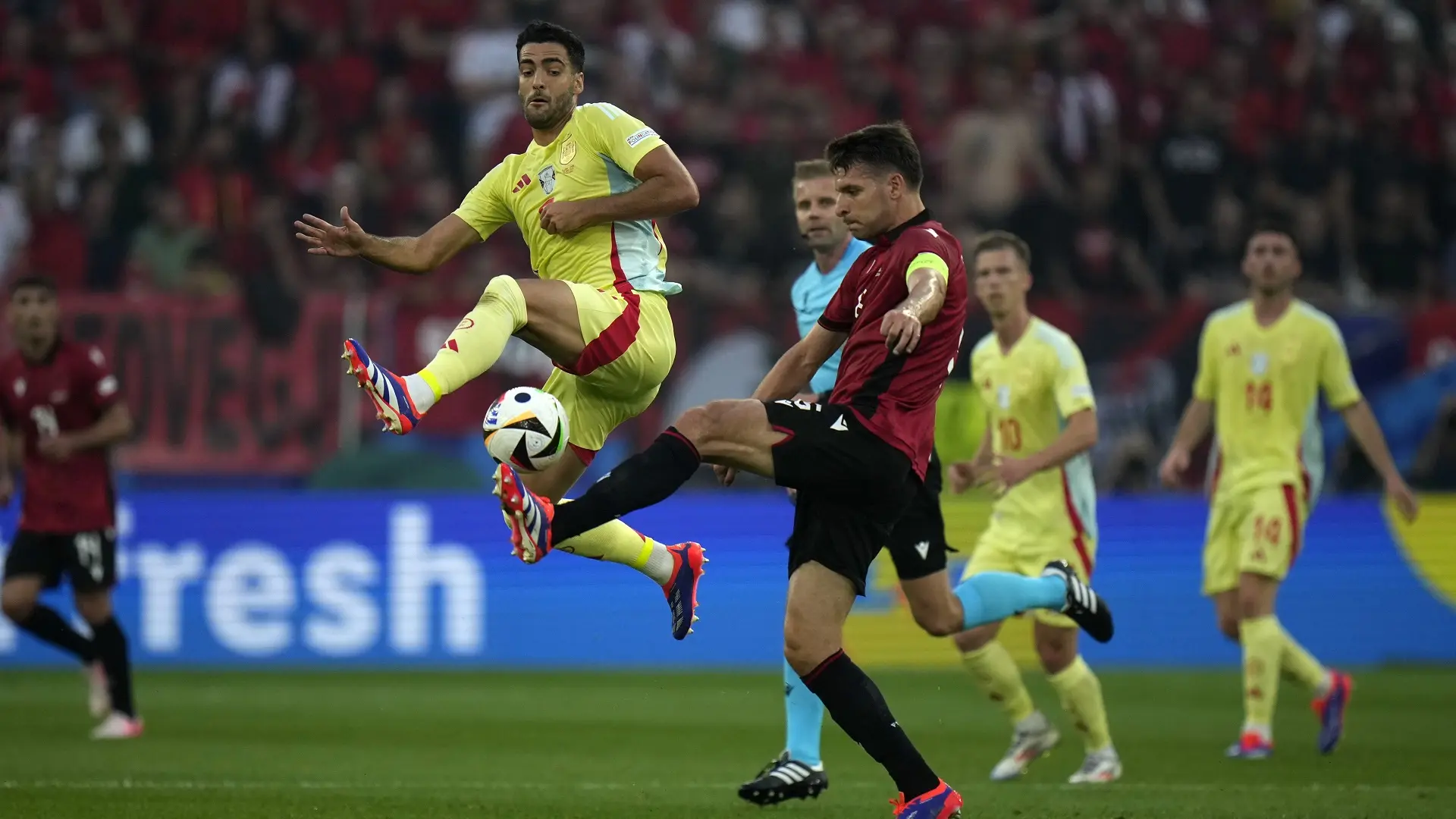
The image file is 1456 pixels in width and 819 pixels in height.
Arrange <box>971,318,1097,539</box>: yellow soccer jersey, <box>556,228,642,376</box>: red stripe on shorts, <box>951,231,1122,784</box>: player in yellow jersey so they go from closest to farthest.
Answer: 1. <box>556,228,642,376</box>: red stripe on shorts
2. <box>951,231,1122,784</box>: player in yellow jersey
3. <box>971,318,1097,539</box>: yellow soccer jersey

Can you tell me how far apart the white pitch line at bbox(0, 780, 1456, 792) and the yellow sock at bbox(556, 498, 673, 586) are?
118cm

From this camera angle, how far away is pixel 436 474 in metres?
14.0

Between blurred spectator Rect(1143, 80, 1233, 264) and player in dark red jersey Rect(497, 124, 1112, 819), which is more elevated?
blurred spectator Rect(1143, 80, 1233, 264)

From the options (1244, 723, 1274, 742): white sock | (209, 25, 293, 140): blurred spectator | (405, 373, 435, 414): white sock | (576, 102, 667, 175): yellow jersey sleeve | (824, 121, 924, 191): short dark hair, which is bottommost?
(1244, 723, 1274, 742): white sock

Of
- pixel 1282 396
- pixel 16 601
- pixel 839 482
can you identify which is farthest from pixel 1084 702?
pixel 16 601

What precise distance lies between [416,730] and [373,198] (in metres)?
6.44

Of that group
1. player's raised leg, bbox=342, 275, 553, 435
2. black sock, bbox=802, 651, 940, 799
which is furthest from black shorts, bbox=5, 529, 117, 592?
black sock, bbox=802, 651, 940, 799

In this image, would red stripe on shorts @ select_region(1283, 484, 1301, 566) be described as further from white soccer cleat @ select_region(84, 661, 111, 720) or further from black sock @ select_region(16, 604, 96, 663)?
black sock @ select_region(16, 604, 96, 663)

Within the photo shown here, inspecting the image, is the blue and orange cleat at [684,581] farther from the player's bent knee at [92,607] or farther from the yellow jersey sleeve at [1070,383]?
the player's bent knee at [92,607]

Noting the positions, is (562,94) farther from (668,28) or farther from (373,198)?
(668,28)

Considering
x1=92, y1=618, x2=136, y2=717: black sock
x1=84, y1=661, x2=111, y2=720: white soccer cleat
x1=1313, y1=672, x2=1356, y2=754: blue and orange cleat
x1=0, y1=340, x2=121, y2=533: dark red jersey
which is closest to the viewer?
x1=1313, y1=672, x2=1356, y2=754: blue and orange cleat

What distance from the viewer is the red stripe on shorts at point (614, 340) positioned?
7039mm

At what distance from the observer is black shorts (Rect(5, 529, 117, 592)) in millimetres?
10828

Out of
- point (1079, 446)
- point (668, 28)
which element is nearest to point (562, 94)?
point (1079, 446)
